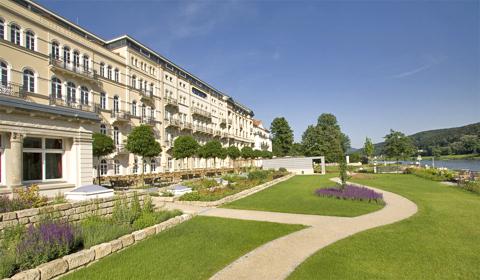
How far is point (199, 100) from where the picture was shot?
46.6m

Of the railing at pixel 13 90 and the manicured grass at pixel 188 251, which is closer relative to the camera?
the manicured grass at pixel 188 251

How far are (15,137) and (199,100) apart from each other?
3632cm

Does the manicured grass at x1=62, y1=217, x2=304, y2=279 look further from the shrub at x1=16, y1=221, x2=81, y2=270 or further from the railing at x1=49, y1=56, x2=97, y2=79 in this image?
the railing at x1=49, y1=56, x2=97, y2=79

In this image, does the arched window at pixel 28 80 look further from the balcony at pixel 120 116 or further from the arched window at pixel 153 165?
the arched window at pixel 153 165

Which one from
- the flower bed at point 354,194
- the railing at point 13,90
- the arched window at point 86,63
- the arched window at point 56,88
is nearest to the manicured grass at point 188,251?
the flower bed at point 354,194

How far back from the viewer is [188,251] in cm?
638

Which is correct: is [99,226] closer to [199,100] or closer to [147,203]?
[147,203]

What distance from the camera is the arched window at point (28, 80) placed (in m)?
19.8

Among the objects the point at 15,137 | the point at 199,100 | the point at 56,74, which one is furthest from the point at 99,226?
the point at 199,100

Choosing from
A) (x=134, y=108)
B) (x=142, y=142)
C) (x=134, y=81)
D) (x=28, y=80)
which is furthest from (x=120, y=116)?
(x=142, y=142)

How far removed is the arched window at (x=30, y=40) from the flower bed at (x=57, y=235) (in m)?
18.7

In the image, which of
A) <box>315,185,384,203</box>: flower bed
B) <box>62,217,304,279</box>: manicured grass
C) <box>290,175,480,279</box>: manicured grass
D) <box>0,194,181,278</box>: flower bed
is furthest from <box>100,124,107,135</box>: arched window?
<box>290,175,480,279</box>: manicured grass

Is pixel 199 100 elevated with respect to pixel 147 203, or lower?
elevated

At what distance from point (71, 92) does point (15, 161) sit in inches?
580
